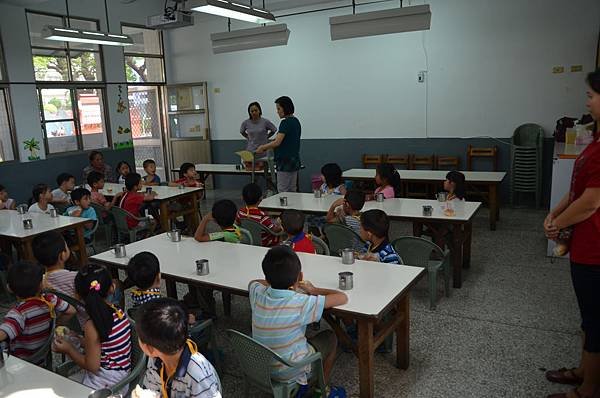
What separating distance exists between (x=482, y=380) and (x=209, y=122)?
7.94 metres

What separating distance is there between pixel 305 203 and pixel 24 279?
290 centimetres

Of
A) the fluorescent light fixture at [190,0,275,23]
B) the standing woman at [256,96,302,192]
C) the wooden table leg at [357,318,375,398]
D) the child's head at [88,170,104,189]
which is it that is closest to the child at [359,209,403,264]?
the wooden table leg at [357,318,375,398]

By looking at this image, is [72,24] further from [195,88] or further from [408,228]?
[408,228]

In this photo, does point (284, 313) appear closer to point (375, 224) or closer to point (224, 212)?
point (375, 224)

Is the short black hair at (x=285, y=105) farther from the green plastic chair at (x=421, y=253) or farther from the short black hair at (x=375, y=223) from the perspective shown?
the short black hair at (x=375, y=223)

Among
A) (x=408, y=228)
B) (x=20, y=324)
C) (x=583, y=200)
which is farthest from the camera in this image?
(x=408, y=228)

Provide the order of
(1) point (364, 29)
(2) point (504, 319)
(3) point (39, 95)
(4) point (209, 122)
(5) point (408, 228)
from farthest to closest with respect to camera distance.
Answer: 1. (4) point (209, 122)
2. (3) point (39, 95)
3. (5) point (408, 228)
4. (1) point (364, 29)
5. (2) point (504, 319)

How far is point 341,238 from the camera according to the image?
3781 mm

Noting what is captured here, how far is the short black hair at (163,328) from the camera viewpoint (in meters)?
1.69

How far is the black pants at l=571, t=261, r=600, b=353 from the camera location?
218 cm

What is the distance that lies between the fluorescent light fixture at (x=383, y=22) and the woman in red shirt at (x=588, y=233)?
3.16 m

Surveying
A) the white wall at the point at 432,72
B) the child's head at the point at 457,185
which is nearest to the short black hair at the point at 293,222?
the child's head at the point at 457,185

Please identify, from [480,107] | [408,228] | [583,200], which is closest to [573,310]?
[583,200]

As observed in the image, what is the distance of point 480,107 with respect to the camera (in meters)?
7.20
